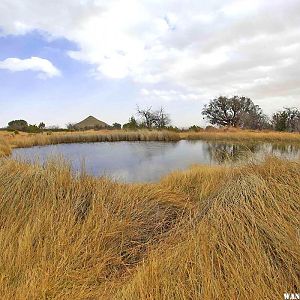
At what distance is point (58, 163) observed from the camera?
5.07 m

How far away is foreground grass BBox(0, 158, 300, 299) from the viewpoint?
7.72ft

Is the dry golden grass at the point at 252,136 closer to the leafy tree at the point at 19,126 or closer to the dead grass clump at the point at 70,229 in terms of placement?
the dead grass clump at the point at 70,229

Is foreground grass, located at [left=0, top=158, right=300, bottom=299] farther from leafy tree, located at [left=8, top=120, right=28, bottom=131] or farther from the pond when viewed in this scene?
leafy tree, located at [left=8, top=120, right=28, bottom=131]

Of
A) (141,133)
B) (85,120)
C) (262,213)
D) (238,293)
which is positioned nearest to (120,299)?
(238,293)

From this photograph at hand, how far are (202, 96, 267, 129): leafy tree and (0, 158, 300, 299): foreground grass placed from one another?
49.8m

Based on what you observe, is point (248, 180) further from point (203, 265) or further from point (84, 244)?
point (84, 244)

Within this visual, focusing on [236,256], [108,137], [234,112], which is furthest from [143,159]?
[234,112]

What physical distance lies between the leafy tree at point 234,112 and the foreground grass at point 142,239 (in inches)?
1962

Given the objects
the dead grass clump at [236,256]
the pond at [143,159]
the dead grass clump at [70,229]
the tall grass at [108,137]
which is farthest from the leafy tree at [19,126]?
the dead grass clump at [236,256]

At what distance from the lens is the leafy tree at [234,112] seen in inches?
2050

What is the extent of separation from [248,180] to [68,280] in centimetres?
238

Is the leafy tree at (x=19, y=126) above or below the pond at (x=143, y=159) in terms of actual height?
above

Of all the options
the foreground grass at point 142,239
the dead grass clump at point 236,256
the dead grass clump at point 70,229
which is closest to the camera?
the dead grass clump at point 236,256

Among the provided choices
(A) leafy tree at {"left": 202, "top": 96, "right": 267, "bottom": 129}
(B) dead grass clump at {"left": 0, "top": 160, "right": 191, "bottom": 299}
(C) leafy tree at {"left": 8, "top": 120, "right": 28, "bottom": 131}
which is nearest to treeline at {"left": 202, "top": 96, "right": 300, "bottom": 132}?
(A) leafy tree at {"left": 202, "top": 96, "right": 267, "bottom": 129}
